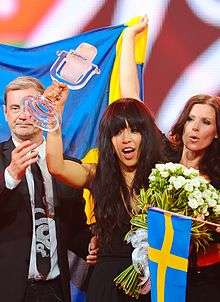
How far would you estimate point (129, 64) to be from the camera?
2.46m

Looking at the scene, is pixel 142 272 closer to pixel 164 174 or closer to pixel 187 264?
pixel 187 264

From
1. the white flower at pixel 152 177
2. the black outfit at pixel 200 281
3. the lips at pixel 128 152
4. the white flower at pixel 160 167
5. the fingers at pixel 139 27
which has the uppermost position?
the fingers at pixel 139 27

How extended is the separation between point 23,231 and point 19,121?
0.43 metres

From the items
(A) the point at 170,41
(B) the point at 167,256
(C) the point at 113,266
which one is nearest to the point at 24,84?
(A) the point at 170,41

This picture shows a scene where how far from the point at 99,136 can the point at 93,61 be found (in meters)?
0.37

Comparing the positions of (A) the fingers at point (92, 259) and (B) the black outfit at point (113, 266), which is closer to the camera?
(B) the black outfit at point (113, 266)

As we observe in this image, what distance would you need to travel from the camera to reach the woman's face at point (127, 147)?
2.22 metres

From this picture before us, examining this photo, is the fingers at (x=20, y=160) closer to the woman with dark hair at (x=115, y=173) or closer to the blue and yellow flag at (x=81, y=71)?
the woman with dark hair at (x=115, y=173)

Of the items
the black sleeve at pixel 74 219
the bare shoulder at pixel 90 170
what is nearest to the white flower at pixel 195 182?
the bare shoulder at pixel 90 170

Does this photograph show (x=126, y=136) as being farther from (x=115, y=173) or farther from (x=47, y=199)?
(x=47, y=199)

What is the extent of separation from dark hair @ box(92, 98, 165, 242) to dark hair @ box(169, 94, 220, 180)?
0.37 feet

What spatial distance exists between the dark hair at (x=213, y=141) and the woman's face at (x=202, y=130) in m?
0.02

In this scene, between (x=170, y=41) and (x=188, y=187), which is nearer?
(x=188, y=187)

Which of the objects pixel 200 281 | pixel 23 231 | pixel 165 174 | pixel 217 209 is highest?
pixel 165 174
